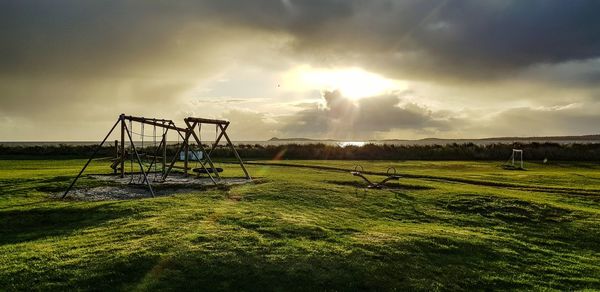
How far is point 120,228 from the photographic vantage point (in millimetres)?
13984

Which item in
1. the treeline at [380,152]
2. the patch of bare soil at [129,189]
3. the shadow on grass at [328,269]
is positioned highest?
the treeline at [380,152]

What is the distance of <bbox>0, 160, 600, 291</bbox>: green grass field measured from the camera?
1030 cm

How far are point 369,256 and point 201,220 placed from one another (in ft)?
21.5

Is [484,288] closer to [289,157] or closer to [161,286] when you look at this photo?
[161,286]

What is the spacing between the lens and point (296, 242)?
42.3 ft

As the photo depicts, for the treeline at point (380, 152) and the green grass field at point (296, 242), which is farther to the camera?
the treeline at point (380, 152)

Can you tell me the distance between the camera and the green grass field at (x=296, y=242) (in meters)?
10.3

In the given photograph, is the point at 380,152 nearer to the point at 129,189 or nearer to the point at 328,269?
the point at 129,189

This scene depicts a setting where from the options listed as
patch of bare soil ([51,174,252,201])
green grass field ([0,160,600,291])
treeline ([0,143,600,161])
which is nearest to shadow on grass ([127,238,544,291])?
green grass field ([0,160,600,291])

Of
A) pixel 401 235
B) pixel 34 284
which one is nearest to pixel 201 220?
pixel 34 284

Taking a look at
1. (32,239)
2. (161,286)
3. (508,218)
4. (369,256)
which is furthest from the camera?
(508,218)

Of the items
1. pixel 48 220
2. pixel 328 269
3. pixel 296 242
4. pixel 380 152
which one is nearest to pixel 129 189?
pixel 48 220

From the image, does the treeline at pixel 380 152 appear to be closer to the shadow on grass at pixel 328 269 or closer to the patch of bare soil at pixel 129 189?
the patch of bare soil at pixel 129 189

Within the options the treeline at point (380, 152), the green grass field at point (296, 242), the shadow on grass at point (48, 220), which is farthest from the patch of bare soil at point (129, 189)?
the treeline at point (380, 152)
